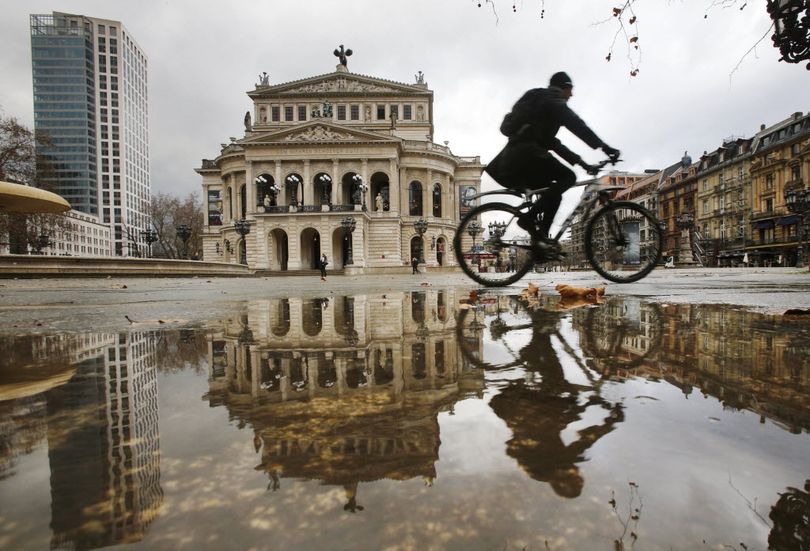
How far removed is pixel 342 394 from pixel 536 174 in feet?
11.4

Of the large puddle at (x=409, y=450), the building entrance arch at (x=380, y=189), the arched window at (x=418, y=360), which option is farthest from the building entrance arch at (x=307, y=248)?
the large puddle at (x=409, y=450)

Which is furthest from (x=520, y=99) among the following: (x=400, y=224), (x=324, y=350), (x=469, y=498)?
(x=400, y=224)

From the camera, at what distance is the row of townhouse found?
38781 mm

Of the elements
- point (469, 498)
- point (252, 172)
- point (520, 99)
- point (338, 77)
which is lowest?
point (469, 498)

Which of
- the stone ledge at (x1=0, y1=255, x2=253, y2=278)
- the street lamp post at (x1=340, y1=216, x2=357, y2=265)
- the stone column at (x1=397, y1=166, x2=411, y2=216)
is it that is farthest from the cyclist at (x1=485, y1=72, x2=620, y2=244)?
the stone column at (x1=397, y1=166, x2=411, y2=216)

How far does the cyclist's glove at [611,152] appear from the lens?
3.97m

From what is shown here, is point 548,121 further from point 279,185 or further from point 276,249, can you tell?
point 279,185

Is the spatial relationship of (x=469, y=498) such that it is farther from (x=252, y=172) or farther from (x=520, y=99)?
(x=252, y=172)

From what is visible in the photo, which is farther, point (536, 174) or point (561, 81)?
point (536, 174)

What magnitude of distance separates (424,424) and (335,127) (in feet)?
133

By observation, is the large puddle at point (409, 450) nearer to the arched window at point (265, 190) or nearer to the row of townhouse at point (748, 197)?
the row of townhouse at point (748, 197)

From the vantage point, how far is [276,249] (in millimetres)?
38750

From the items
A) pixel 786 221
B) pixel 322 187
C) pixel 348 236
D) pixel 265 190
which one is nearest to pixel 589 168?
pixel 348 236

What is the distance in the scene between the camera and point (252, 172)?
3919 centimetres
